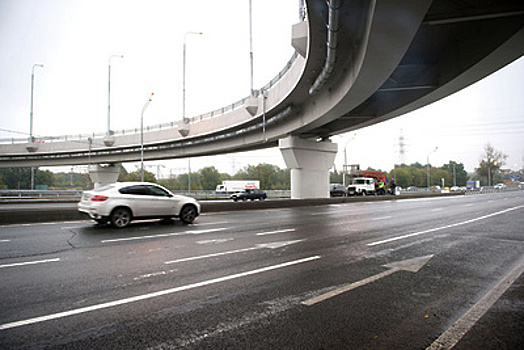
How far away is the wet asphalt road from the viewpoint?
318 cm

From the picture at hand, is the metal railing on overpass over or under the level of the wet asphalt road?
over

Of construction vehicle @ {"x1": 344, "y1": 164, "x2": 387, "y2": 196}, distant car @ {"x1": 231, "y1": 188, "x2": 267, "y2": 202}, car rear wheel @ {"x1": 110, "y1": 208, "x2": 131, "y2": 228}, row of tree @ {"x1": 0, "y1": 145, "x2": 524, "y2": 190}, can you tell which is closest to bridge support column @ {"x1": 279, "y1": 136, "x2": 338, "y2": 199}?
construction vehicle @ {"x1": 344, "y1": 164, "x2": 387, "y2": 196}

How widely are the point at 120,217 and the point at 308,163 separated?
19.5 m

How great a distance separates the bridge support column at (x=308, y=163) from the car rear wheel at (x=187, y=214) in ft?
48.7

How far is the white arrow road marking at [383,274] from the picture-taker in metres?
4.27

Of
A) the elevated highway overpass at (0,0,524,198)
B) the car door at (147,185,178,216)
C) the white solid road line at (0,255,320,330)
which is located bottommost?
the white solid road line at (0,255,320,330)

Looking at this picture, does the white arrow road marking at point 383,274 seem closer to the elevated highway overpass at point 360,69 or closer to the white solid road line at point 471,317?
the white solid road line at point 471,317

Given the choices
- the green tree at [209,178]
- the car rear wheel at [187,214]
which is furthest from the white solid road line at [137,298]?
the green tree at [209,178]

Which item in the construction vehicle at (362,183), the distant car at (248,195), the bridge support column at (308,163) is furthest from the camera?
the construction vehicle at (362,183)

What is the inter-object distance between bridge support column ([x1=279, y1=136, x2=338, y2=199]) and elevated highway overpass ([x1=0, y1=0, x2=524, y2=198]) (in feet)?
0.31

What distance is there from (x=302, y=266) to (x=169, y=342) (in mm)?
3382

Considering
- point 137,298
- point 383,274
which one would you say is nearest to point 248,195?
point 383,274

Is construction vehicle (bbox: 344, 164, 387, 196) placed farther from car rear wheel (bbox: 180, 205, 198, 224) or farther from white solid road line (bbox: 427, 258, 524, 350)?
white solid road line (bbox: 427, 258, 524, 350)

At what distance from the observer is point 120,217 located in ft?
36.1
